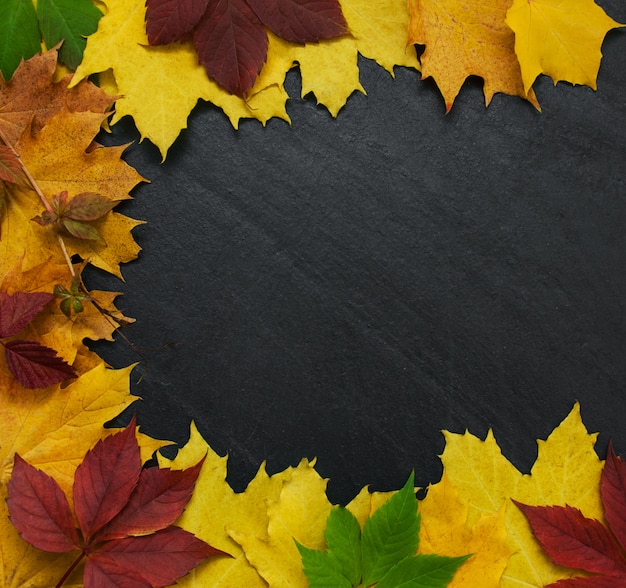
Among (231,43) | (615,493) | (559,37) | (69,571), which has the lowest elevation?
(69,571)

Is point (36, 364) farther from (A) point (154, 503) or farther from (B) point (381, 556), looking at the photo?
(B) point (381, 556)

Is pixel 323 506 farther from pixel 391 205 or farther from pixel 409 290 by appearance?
pixel 391 205

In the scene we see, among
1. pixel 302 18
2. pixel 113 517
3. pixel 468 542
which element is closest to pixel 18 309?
pixel 113 517

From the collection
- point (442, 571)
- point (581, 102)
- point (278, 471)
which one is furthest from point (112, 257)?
point (581, 102)

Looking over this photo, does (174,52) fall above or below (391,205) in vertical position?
above

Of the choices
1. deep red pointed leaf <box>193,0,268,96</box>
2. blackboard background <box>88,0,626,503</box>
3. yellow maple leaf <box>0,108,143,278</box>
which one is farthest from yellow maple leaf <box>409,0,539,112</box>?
yellow maple leaf <box>0,108,143,278</box>

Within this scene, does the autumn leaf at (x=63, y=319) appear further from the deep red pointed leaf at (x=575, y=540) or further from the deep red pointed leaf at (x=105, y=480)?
the deep red pointed leaf at (x=575, y=540)
